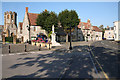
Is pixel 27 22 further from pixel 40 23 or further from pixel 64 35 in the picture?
pixel 64 35

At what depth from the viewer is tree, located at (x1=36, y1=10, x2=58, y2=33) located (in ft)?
121

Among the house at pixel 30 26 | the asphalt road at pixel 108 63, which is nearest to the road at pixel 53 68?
the asphalt road at pixel 108 63

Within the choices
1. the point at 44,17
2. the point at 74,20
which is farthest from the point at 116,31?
the point at 44,17

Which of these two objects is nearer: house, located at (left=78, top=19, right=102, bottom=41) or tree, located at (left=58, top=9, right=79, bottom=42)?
tree, located at (left=58, top=9, right=79, bottom=42)

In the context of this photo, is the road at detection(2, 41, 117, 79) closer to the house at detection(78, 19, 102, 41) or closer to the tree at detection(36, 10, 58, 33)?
the tree at detection(36, 10, 58, 33)

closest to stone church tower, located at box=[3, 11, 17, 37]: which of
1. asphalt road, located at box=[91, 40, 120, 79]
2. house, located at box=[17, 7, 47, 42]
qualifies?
house, located at box=[17, 7, 47, 42]

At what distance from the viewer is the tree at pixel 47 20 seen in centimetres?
3684

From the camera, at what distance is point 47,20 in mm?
37062

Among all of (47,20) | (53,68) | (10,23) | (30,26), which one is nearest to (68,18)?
(47,20)

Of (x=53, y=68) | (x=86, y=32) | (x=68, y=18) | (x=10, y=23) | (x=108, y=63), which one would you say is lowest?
(x=53, y=68)

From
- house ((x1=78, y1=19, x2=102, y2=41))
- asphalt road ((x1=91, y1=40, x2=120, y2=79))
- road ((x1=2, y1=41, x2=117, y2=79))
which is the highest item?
house ((x1=78, y1=19, x2=102, y2=41))

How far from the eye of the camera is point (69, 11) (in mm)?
41500

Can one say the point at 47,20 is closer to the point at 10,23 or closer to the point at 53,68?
the point at 10,23

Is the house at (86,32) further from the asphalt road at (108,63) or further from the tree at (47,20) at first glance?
the asphalt road at (108,63)
